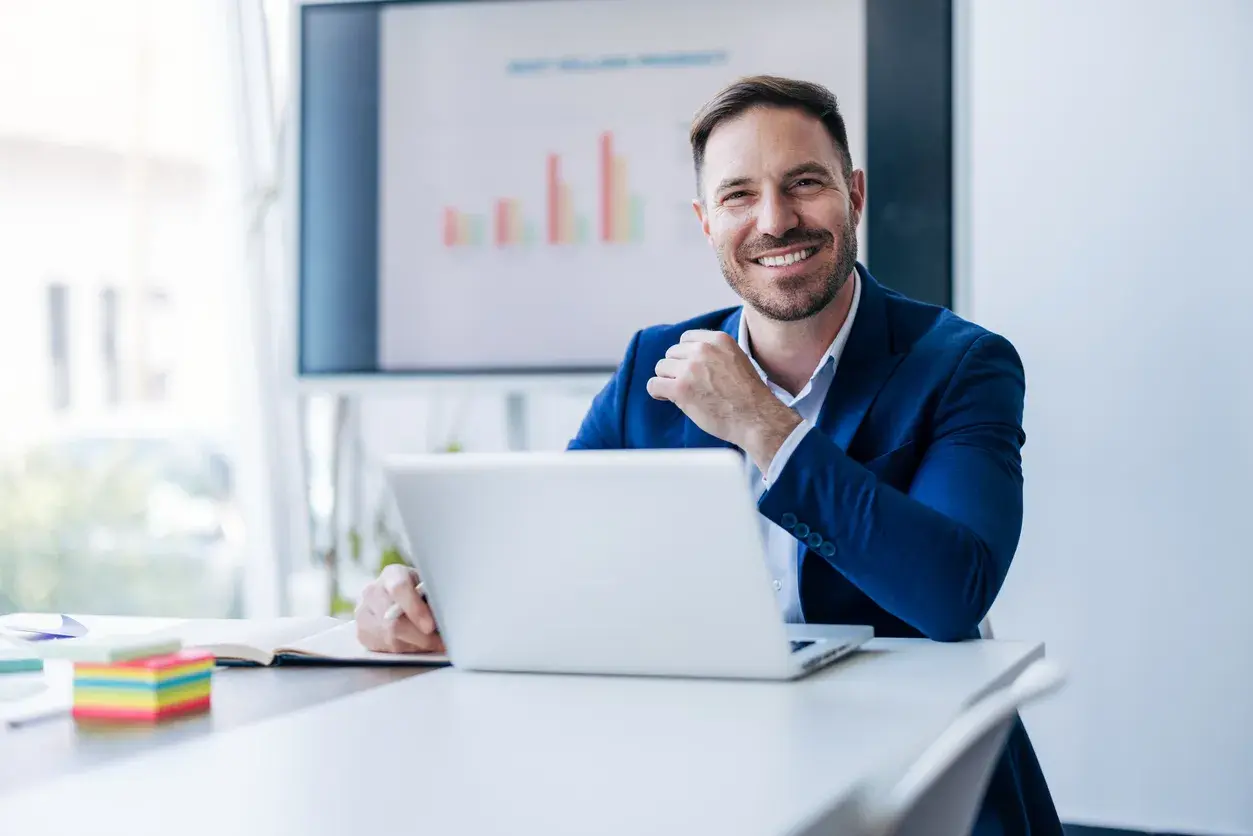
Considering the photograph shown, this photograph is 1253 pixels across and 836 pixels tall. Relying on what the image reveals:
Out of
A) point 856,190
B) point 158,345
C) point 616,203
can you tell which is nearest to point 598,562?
point 856,190

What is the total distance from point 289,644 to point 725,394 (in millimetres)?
535

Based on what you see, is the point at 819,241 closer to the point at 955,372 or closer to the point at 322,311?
the point at 955,372

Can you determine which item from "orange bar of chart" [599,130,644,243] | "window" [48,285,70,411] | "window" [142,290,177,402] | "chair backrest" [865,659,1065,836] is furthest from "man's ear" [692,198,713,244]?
"window" [48,285,70,411]

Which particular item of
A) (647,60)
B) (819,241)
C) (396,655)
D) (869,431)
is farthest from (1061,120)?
(396,655)

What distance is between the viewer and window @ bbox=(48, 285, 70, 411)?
3.94 m

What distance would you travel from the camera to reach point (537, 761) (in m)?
0.87

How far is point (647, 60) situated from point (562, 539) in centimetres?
211

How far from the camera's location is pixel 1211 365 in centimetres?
292

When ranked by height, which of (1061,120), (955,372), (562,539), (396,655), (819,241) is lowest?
(396,655)

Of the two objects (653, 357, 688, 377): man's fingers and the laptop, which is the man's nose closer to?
(653, 357, 688, 377): man's fingers

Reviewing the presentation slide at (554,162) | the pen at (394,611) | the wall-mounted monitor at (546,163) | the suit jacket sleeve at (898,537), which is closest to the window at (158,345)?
the wall-mounted monitor at (546,163)

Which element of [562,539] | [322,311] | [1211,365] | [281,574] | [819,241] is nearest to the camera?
[562,539]

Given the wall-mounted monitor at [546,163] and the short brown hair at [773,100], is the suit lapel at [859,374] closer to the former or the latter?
the short brown hair at [773,100]

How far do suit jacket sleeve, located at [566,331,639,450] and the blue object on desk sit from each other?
73 centimetres
